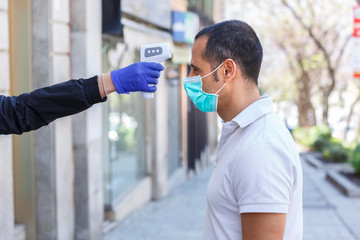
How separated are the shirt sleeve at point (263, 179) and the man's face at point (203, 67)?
486mm

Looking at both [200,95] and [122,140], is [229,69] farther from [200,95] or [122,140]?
[122,140]

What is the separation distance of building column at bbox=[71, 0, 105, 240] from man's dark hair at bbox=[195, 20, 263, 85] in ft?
14.2

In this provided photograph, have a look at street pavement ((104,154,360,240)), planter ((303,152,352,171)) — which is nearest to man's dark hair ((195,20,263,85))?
street pavement ((104,154,360,240))

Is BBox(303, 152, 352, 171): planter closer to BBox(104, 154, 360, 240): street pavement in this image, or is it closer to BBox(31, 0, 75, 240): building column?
BBox(104, 154, 360, 240): street pavement

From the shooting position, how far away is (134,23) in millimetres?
9148

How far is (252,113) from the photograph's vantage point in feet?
7.84

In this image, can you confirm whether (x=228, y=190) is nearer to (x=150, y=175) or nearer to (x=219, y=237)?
(x=219, y=237)

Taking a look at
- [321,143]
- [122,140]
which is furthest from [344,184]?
[321,143]

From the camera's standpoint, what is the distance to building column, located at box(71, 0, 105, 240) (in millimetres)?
6660

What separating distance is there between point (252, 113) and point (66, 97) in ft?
2.64

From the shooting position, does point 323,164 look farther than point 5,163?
Yes

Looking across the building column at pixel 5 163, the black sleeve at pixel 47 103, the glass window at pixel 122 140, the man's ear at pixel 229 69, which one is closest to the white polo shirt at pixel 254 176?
the man's ear at pixel 229 69

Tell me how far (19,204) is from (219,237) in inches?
163

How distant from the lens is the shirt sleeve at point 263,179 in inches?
81.9
